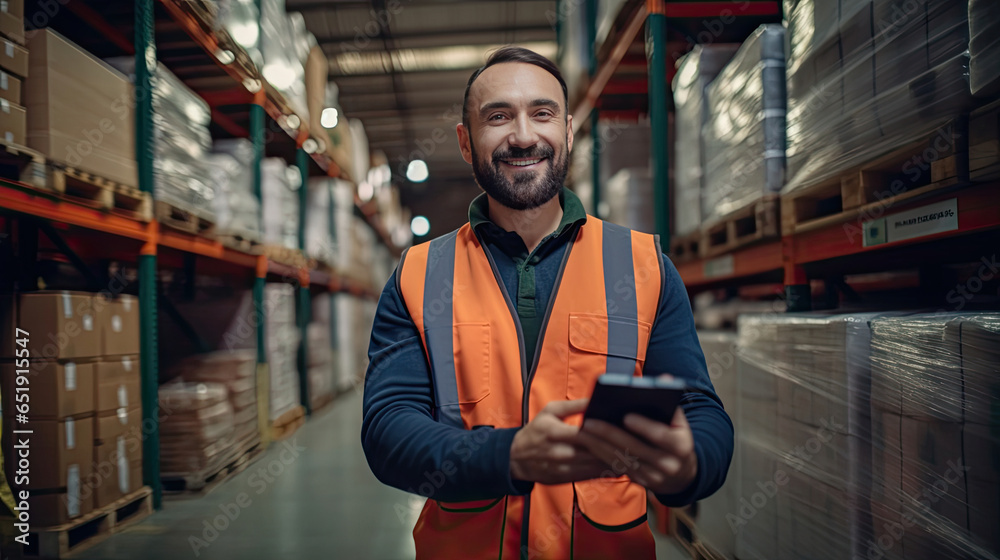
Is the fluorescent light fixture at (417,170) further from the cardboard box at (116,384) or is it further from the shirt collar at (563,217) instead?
the shirt collar at (563,217)

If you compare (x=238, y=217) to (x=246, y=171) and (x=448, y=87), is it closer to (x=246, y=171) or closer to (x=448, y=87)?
(x=246, y=171)

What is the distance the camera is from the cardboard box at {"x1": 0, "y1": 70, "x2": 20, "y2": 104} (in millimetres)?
2371

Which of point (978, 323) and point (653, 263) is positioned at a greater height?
point (653, 263)

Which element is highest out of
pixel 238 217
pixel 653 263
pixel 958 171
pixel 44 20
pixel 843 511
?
pixel 44 20

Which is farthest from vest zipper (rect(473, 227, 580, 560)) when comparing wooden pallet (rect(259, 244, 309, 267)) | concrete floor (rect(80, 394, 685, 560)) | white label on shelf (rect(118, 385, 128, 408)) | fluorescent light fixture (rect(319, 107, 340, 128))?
fluorescent light fixture (rect(319, 107, 340, 128))

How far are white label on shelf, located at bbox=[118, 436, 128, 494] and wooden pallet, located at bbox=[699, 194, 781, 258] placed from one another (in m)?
3.65

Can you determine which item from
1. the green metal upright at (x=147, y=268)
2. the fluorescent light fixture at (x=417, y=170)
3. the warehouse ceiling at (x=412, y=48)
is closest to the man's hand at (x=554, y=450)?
the green metal upright at (x=147, y=268)

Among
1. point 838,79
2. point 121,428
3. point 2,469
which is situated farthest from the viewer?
point 121,428

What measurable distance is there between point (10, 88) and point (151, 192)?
956mm

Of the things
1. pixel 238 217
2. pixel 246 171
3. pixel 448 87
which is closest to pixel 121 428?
pixel 238 217

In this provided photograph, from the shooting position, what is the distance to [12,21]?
95.6 inches

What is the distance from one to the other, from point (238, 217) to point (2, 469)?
2.64 m

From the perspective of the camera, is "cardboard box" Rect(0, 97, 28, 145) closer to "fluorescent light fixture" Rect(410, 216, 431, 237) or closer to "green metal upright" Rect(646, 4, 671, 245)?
→ "green metal upright" Rect(646, 4, 671, 245)

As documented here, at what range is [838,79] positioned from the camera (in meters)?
2.09
